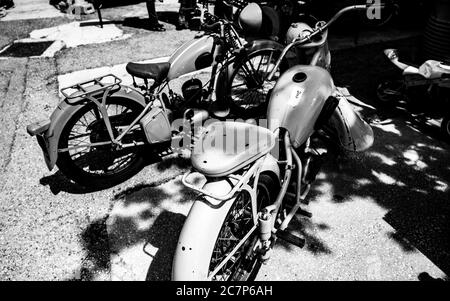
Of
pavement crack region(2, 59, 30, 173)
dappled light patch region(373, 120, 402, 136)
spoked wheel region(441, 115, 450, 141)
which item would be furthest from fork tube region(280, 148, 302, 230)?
pavement crack region(2, 59, 30, 173)

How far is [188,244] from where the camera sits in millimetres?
1952

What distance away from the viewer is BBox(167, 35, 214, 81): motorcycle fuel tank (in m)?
3.61

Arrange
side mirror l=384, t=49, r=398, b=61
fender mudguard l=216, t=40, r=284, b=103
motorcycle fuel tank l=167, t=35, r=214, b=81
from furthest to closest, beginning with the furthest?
side mirror l=384, t=49, r=398, b=61
fender mudguard l=216, t=40, r=284, b=103
motorcycle fuel tank l=167, t=35, r=214, b=81

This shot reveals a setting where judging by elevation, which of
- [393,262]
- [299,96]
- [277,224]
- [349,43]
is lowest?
[393,262]

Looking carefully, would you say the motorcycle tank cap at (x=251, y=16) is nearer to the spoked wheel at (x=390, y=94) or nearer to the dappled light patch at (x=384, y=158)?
the dappled light patch at (x=384, y=158)

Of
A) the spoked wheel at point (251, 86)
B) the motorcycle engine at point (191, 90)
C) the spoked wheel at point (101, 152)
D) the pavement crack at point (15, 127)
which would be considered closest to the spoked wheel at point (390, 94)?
the spoked wheel at point (251, 86)

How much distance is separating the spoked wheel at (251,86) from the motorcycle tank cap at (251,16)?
1.36 ft

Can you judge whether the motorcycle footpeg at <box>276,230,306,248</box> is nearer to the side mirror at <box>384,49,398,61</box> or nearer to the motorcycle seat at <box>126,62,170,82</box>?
the motorcycle seat at <box>126,62,170,82</box>

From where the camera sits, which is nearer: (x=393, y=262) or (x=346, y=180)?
(x=393, y=262)

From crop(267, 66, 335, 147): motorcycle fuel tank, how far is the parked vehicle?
2.22 metres

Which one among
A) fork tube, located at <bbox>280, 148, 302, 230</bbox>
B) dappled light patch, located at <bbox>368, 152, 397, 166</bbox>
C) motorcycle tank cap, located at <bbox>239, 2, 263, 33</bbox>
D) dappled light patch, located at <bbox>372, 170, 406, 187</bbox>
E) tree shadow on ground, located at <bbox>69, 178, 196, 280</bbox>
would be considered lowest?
tree shadow on ground, located at <bbox>69, 178, 196, 280</bbox>

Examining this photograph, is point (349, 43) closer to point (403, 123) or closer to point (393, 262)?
point (403, 123)
